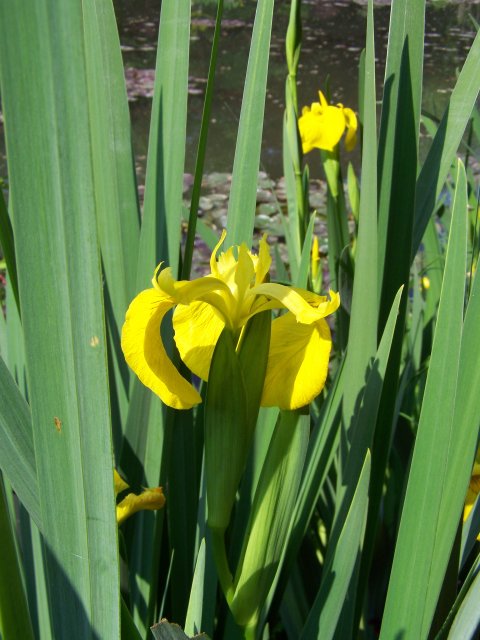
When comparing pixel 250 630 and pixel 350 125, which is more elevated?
pixel 350 125

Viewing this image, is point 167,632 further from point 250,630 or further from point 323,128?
point 323,128

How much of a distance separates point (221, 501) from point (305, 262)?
0.27 meters

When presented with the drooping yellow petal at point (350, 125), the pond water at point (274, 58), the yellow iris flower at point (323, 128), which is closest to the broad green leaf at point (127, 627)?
the yellow iris flower at point (323, 128)

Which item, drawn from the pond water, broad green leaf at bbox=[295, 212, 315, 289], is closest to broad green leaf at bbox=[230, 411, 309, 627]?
broad green leaf at bbox=[295, 212, 315, 289]

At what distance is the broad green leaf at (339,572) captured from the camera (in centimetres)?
47

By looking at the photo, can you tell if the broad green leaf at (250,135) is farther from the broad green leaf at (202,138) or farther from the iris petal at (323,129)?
the iris petal at (323,129)

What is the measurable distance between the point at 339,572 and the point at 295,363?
0.54ft

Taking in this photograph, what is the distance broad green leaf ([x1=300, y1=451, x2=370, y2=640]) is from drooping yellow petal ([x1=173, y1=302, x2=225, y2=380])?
0.12 m

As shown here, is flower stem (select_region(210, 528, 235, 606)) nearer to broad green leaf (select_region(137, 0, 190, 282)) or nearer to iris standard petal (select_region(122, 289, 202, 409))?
iris standard petal (select_region(122, 289, 202, 409))

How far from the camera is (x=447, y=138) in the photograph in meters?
0.62

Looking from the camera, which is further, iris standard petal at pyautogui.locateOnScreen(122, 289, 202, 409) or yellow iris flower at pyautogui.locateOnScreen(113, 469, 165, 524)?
yellow iris flower at pyautogui.locateOnScreen(113, 469, 165, 524)

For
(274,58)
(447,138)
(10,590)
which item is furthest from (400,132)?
(274,58)

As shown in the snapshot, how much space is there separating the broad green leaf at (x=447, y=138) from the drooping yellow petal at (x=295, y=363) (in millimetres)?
270

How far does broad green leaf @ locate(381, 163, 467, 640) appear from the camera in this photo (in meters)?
0.44
